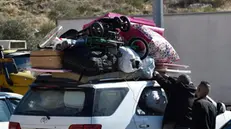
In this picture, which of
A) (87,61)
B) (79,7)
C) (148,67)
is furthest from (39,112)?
(79,7)

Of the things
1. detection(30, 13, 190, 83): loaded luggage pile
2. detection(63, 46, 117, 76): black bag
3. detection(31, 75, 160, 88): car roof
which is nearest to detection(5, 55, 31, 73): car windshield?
detection(30, 13, 190, 83): loaded luggage pile

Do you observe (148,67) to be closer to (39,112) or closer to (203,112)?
(203,112)

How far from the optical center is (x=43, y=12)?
154ft

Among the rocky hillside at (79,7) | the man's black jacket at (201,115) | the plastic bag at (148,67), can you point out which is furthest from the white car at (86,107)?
the rocky hillside at (79,7)

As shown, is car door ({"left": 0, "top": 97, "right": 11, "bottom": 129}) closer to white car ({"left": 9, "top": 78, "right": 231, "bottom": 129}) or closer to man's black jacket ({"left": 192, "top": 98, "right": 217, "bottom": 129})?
white car ({"left": 9, "top": 78, "right": 231, "bottom": 129})

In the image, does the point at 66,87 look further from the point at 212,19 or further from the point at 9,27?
the point at 9,27

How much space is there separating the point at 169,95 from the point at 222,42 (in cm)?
1091

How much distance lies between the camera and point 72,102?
7.44 metres

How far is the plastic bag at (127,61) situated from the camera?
7762mm

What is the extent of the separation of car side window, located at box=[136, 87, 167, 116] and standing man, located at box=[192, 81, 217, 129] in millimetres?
669

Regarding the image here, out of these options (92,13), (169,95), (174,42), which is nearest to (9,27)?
(92,13)

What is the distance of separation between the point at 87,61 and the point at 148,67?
1.17 meters

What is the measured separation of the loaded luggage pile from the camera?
295 inches

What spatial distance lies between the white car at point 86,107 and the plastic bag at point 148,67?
0.40 ft
